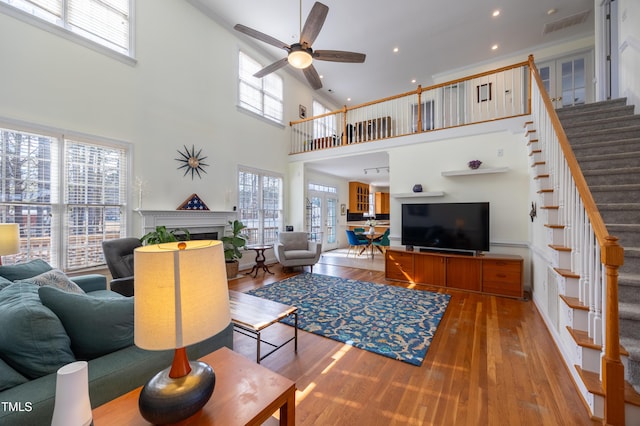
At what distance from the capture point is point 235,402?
957 mm

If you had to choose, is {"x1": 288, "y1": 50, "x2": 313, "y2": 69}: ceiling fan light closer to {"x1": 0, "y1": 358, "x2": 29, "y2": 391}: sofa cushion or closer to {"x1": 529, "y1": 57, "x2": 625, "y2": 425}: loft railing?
{"x1": 529, "y1": 57, "x2": 625, "y2": 425}: loft railing

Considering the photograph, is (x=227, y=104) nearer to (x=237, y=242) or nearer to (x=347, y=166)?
(x=237, y=242)

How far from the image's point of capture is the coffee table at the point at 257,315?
7.00ft

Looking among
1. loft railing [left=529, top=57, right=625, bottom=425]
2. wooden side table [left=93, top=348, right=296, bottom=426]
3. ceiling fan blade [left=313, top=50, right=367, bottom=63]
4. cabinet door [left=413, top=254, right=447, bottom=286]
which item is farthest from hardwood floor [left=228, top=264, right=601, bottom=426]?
ceiling fan blade [left=313, top=50, right=367, bottom=63]

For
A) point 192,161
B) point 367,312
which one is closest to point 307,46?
point 192,161

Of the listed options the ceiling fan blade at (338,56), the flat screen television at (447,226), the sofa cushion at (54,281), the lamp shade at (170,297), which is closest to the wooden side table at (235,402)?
the lamp shade at (170,297)

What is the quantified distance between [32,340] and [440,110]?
7909 mm

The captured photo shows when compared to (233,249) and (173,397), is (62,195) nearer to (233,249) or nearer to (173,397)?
(233,249)

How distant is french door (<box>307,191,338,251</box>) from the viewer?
766 centimetres

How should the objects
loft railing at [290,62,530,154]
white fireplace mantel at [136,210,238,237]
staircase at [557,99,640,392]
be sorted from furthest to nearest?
1. loft railing at [290,62,530,154]
2. white fireplace mantel at [136,210,238,237]
3. staircase at [557,99,640,392]

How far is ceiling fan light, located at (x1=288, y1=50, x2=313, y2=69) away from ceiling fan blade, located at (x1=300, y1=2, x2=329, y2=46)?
5.2 inches

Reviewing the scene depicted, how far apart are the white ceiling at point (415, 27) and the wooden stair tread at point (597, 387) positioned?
5065mm

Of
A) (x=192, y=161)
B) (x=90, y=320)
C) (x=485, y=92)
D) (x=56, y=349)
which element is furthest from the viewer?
(x=485, y=92)

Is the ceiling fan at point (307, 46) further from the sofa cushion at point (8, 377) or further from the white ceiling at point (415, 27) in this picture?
the sofa cushion at point (8, 377)
